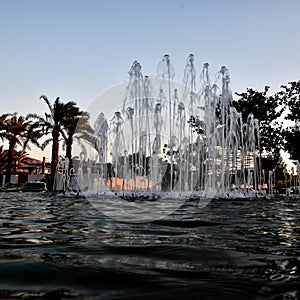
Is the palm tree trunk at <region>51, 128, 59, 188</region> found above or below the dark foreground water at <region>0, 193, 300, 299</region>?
above

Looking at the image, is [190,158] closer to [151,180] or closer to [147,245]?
[151,180]

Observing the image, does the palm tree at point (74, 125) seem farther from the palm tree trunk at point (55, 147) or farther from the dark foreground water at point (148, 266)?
the dark foreground water at point (148, 266)

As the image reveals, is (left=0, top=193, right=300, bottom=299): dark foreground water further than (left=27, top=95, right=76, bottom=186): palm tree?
No

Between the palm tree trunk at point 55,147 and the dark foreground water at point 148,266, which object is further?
the palm tree trunk at point 55,147

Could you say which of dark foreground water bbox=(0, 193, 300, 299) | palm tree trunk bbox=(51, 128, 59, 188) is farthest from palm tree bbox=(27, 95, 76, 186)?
dark foreground water bbox=(0, 193, 300, 299)

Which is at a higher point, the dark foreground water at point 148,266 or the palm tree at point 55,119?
the palm tree at point 55,119

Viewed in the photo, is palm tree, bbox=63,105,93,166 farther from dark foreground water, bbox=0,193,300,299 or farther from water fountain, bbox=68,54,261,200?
dark foreground water, bbox=0,193,300,299

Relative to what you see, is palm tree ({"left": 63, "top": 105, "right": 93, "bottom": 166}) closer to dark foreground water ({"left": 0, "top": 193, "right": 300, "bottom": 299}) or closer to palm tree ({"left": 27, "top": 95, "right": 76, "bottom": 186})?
palm tree ({"left": 27, "top": 95, "right": 76, "bottom": 186})

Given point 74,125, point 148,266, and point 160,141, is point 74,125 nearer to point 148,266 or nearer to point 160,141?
point 160,141

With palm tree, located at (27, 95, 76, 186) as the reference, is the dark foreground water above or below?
below

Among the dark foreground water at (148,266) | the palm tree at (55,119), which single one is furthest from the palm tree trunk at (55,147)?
the dark foreground water at (148,266)

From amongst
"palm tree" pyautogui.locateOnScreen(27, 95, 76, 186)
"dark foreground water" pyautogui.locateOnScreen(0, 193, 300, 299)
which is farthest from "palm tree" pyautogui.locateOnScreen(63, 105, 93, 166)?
"dark foreground water" pyautogui.locateOnScreen(0, 193, 300, 299)

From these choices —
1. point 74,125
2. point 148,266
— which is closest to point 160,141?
point 74,125

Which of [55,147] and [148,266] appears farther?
[55,147]
